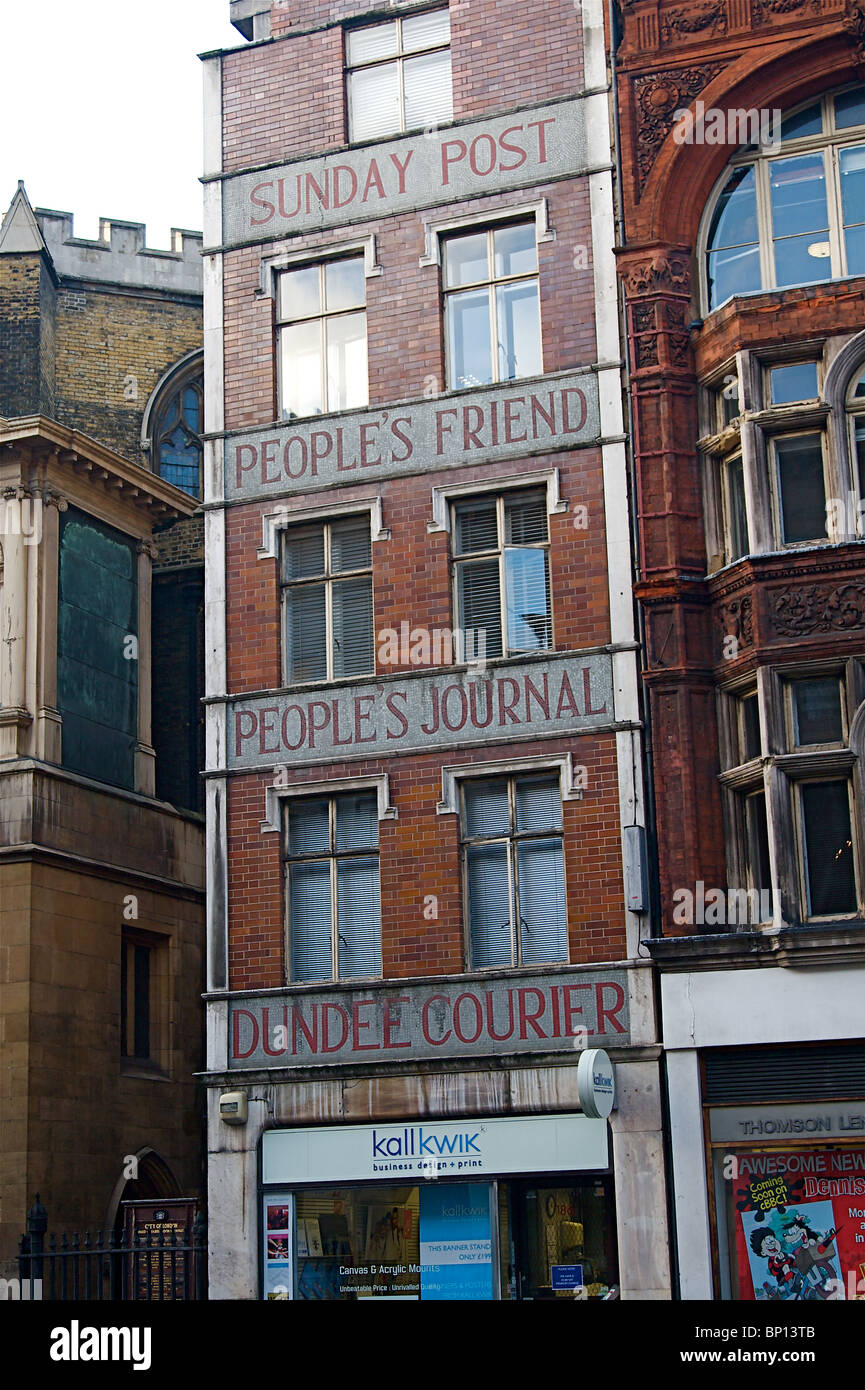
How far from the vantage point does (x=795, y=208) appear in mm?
20672

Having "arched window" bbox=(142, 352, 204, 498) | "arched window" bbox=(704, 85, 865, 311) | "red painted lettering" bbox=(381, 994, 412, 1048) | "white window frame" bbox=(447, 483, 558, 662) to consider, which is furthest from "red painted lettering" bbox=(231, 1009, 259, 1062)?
"arched window" bbox=(142, 352, 204, 498)

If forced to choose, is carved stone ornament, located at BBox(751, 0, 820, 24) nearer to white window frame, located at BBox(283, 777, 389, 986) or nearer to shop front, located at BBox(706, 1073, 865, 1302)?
white window frame, located at BBox(283, 777, 389, 986)

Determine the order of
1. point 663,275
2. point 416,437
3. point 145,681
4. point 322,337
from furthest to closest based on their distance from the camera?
point 145,681 < point 322,337 < point 416,437 < point 663,275

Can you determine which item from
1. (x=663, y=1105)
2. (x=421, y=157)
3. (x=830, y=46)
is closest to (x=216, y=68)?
(x=421, y=157)

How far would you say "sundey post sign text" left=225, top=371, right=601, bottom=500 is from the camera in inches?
844

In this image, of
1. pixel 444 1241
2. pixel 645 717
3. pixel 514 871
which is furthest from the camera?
pixel 514 871

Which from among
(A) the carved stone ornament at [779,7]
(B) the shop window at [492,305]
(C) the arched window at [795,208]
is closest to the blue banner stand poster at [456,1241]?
(B) the shop window at [492,305]

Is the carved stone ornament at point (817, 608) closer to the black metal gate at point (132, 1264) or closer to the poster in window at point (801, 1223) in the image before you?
the poster in window at point (801, 1223)

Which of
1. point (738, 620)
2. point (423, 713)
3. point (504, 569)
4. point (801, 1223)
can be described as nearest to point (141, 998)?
point (423, 713)

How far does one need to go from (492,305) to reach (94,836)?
33.1 feet

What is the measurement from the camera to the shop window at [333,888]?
21016mm

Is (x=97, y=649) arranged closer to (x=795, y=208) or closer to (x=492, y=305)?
(x=492, y=305)

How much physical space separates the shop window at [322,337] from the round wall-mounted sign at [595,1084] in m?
9.30

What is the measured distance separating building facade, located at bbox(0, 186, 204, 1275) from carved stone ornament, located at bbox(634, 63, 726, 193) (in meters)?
10.2
